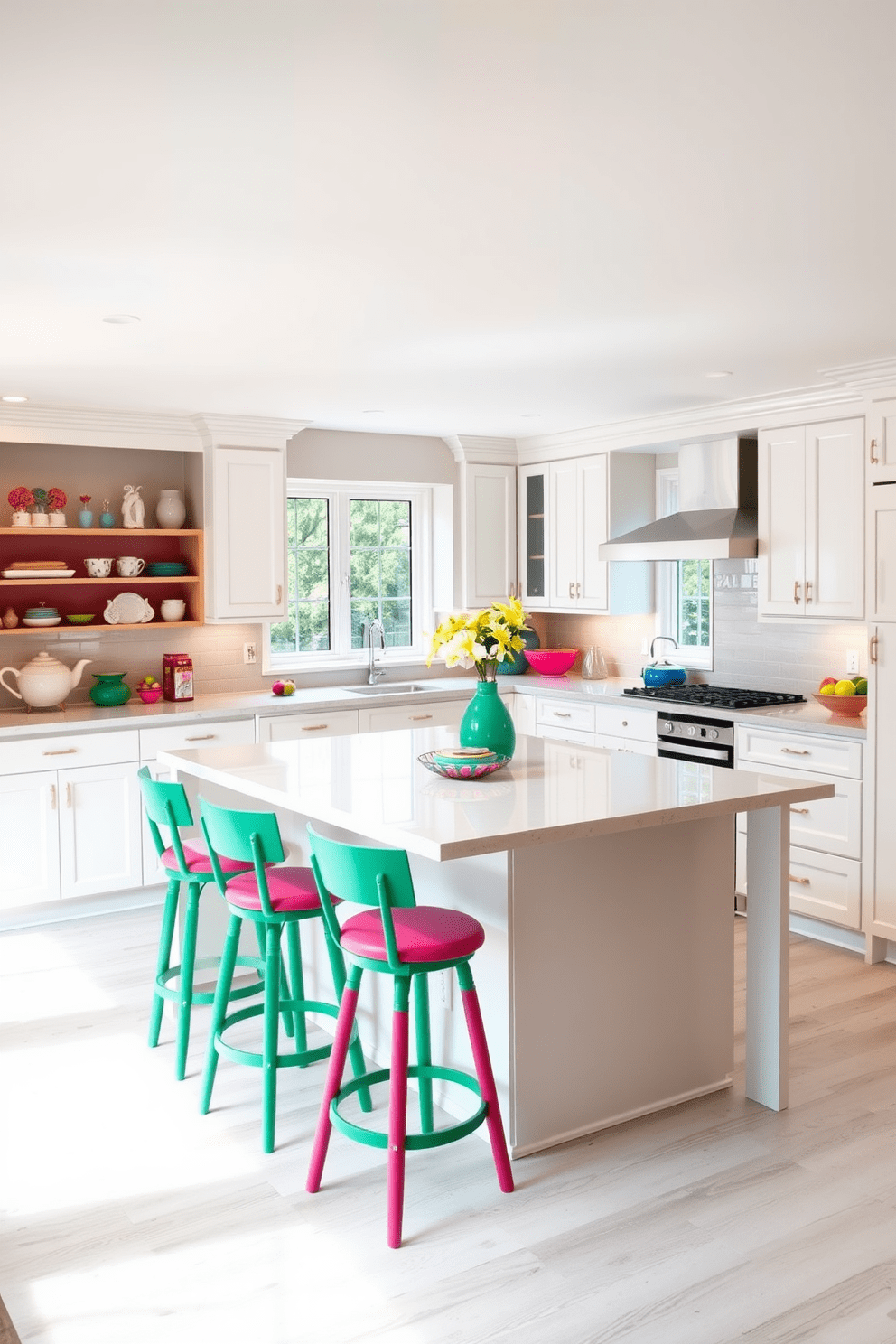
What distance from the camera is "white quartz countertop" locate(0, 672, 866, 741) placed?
195 inches

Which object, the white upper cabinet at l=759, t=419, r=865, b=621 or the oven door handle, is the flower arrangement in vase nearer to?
the oven door handle

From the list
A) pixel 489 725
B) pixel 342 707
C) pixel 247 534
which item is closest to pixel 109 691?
pixel 247 534

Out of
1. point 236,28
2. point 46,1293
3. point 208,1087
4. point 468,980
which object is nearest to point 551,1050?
point 468,980

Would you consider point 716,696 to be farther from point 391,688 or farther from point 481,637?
point 481,637

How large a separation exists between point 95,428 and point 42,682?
1265 millimetres

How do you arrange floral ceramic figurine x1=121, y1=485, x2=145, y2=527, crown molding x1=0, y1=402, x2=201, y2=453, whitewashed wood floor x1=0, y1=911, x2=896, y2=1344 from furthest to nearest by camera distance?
floral ceramic figurine x1=121, y1=485, x2=145, y2=527
crown molding x1=0, y1=402, x2=201, y2=453
whitewashed wood floor x1=0, y1=911, x2=896, y2=1344

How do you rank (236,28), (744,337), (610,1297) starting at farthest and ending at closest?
(744,337) → (610,1297) → (236,28)

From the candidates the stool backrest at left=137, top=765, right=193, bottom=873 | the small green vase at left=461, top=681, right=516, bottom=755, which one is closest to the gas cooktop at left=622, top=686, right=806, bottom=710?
the small green vase at left=461, top=681, right=516, bottom=755

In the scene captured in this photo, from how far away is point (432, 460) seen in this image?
6711 mm

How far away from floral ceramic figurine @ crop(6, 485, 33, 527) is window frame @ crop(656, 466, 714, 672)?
134 inches

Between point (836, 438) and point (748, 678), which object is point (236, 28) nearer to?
point (836, 438)

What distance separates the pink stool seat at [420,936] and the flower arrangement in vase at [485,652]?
83cm

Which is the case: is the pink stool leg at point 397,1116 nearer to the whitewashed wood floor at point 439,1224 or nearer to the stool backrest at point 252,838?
the whitewashed wood floor at point 439,1224

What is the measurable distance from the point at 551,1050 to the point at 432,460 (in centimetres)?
437
